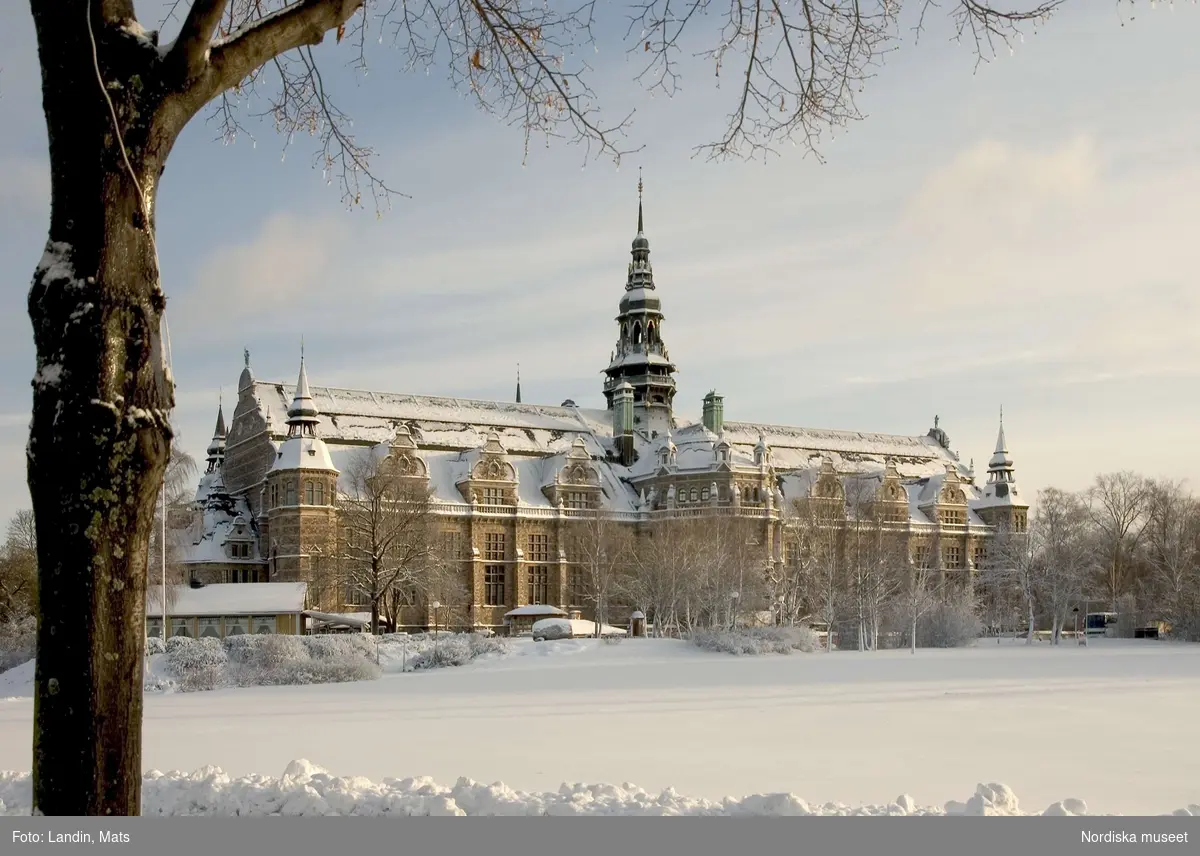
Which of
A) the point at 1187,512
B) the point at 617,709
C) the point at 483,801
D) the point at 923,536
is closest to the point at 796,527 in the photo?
the point at 923,536

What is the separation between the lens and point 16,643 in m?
35.7

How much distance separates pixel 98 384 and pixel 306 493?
52.5 metres

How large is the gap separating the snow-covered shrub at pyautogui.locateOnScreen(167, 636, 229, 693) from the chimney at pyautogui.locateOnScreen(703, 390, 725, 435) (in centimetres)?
5146

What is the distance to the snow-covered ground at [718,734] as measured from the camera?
10.9 m

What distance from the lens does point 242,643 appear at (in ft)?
97.5

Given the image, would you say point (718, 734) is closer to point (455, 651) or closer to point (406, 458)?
point (455, 651)

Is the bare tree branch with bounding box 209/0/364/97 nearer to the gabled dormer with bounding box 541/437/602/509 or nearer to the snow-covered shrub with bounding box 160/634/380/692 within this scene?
the snow-covered shrub with bounding box 160/634/380/692

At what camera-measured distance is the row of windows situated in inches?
2235

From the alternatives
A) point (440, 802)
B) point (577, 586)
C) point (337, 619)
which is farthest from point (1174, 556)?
point (440, 802)

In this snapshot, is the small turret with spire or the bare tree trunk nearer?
the bare tree trunk

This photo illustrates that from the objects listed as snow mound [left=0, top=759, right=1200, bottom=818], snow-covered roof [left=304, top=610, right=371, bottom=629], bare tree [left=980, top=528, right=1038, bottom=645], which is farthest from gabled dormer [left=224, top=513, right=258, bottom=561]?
snow mound [left=0, top=759, right=1200, bottom=818]

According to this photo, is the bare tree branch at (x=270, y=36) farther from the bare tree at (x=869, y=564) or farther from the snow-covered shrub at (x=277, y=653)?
the bare tree at (x=869, y=564)

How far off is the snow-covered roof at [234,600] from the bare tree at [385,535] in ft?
11.0
